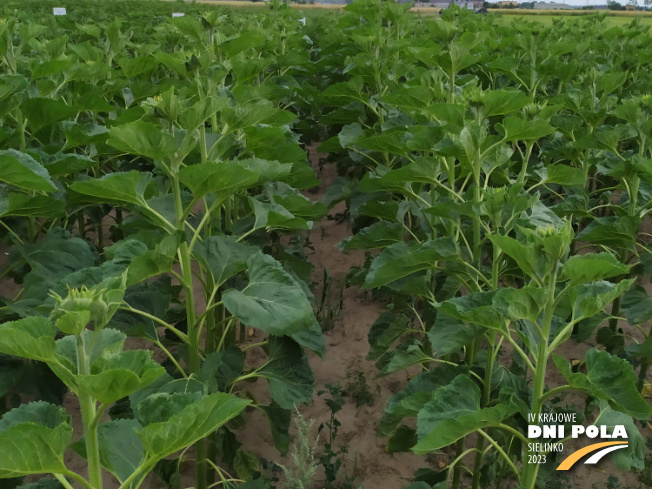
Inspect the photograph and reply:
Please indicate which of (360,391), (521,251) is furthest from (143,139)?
(360,391)

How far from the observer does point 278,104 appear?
540 cm

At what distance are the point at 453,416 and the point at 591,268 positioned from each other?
63cm

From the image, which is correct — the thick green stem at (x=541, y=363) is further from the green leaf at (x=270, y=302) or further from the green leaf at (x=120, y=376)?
the green leaf at (x=120, y=376)

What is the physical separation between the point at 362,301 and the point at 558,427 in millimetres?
2621

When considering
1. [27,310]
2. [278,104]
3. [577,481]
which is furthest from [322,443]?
[278,104]

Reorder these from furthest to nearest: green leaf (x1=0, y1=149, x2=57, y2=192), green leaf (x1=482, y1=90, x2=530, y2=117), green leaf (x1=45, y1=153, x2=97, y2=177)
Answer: green leaf (x1=45, y1=153, x2=97, y2=177)
green leaf (x1=482, y1=90, x2=530, y2=117)
green leaf (x1=0, y1=149, x2=57, y2=192)

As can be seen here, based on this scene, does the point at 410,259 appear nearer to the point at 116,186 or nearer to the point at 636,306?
the point at 116,186

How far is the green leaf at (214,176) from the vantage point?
2.04 metres

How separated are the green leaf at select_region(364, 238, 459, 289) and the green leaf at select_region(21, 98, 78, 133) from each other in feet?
6.01

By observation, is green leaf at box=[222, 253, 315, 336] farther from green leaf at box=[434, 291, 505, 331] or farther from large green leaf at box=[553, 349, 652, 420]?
large green leaf at box=[553, 349, 652, 420]

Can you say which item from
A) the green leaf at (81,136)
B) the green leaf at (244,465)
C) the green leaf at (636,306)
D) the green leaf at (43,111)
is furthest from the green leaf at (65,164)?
the green leaf at (636,306)

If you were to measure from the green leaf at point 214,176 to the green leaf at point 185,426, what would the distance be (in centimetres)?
92

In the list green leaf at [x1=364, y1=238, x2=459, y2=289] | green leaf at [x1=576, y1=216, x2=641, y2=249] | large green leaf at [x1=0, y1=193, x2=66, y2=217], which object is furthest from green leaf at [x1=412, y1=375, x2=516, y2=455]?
large green leaf at [x1=0, y1=193, x2=66, y2=217]

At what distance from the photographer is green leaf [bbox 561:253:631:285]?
165 cm
